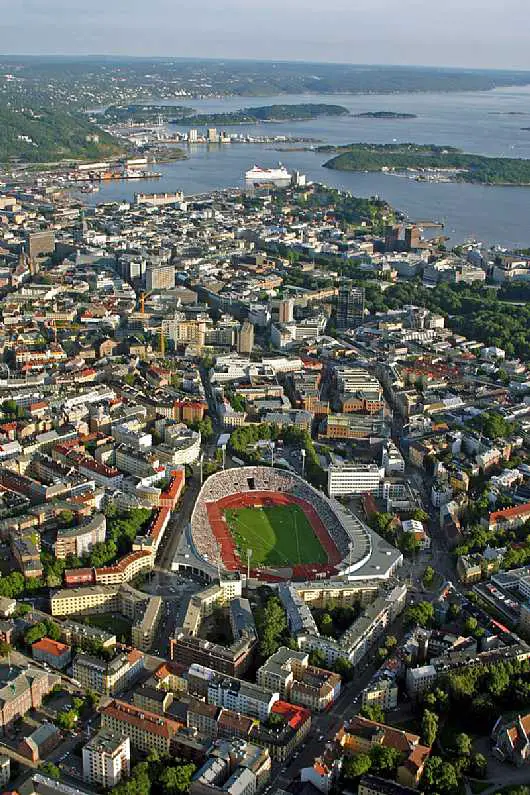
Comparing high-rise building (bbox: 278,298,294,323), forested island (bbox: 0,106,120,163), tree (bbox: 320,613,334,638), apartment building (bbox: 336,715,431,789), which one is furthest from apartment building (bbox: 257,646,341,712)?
forested island (bbox: 0,106,120,163)

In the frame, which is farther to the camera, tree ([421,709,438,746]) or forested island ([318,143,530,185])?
forested island ([318,143,530,185])

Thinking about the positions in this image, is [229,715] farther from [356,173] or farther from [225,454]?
[356,173]

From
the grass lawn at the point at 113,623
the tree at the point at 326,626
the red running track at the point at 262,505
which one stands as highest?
the tree at the point at 326,626

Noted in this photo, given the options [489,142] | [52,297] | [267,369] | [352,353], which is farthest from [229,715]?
[489,142]

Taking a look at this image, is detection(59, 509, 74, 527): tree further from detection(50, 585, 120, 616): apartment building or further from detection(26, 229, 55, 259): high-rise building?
detection(26, 229, 55, 259): high-rise building

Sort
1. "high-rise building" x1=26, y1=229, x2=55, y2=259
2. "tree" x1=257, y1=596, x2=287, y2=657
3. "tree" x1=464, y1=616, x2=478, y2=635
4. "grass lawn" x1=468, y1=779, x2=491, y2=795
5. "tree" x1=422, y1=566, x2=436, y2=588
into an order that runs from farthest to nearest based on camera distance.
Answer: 1. "high-rise building" x1=26, y1=229, x2=55, y2=259
2. "tree" x1=422, y1=566, x2=436, y2=588
3. "tree" x1=464, y1=616, x2=478, y2=635
4. "tree" x1=257, y1=596, x2=287, y2=657
5. "grass lawn" x1=468, y1=779, x2=491, y2=795

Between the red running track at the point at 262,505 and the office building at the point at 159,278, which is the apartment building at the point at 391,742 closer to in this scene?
the red running track at the point at 262,505

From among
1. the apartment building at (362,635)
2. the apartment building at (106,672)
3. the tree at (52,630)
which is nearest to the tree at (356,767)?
the apartment building at (362,635)
